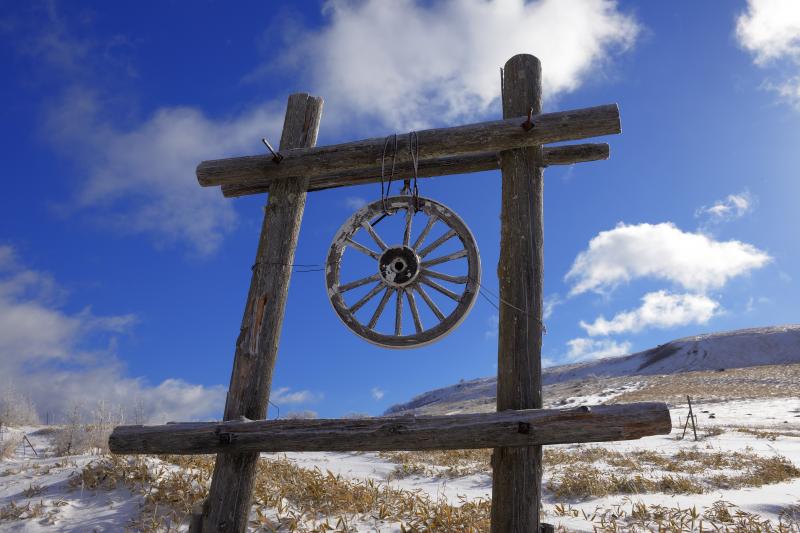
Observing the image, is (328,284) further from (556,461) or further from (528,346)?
(556,461)

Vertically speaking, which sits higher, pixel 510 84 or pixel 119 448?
pixel 510 84

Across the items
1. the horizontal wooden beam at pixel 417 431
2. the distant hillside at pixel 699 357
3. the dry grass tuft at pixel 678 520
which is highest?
the distant hillside at pixel 699 357

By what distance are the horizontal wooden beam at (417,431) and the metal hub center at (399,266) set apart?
145 cm

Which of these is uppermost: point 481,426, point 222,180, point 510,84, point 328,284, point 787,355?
point 787,355

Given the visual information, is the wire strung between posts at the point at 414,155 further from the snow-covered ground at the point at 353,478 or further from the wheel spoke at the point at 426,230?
the snow-covered ground at the point at 353,478

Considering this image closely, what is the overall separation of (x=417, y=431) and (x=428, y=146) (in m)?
2.78

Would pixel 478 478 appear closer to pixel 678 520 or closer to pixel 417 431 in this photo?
pixel 678 520

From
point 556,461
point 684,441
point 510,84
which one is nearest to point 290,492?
point 510,84

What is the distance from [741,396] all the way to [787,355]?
29.1 meters

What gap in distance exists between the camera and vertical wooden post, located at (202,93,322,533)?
491 cm

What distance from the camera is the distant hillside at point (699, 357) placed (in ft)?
161

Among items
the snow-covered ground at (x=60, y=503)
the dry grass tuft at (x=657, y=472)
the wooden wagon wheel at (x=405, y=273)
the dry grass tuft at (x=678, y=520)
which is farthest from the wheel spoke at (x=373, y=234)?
the dry grass tuft at (x=657, y=472)

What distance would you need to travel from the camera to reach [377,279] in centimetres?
554

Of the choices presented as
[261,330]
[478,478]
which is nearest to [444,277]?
[261,330]
